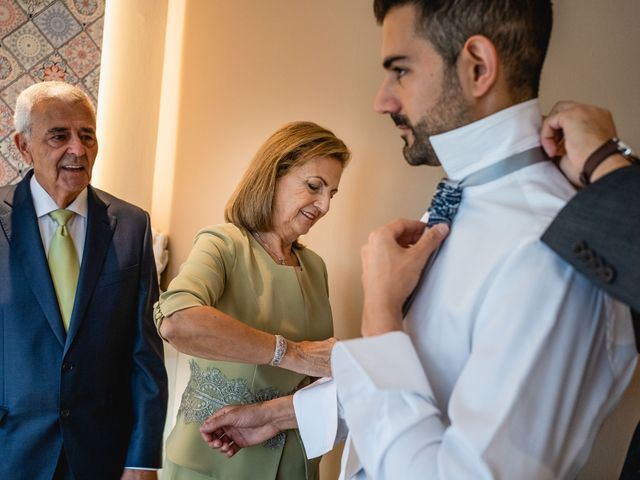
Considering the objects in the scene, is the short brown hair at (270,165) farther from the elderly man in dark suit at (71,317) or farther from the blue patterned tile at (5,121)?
the blue patterned tile at (5,121)

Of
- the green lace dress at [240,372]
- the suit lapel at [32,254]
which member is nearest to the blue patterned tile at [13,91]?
the suit lapel at [32,254]

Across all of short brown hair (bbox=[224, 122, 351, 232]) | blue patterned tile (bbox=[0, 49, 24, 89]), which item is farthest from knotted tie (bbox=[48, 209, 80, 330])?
blue patterned tile (bbox=[0, 49, 24, 89])

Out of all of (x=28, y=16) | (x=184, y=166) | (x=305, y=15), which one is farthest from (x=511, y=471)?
(x=28, y=16)

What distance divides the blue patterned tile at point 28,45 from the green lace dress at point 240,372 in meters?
1.58

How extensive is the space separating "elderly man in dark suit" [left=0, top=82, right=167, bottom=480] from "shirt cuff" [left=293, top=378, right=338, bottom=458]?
2.22 feet

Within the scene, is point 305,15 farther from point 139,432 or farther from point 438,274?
point 438,274

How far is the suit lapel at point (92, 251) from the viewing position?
172cm

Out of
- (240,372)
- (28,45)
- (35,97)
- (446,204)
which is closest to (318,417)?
(240,372)

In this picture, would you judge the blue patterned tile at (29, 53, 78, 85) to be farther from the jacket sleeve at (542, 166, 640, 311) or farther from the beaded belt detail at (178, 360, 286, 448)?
the jacket sleeve at (542, 166, 640, 311)

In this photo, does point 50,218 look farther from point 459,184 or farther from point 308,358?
point 459,184

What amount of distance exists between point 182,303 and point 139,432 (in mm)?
521

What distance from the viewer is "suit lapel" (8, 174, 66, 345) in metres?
1.69

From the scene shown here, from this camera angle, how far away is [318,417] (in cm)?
135

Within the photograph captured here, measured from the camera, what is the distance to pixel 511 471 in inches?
30.5
